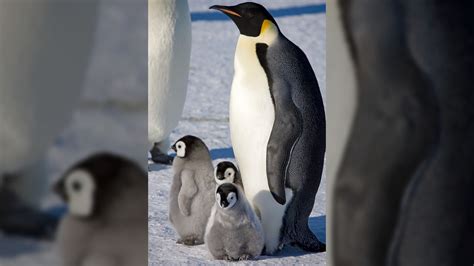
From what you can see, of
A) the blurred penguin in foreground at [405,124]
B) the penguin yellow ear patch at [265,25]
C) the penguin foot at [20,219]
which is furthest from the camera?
the penguin yellow ear patch at [265,25]

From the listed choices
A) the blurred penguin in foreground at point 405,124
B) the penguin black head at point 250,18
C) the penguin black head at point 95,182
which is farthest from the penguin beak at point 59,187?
the penguin black head at point 250,18

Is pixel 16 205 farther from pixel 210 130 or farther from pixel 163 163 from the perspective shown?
pixel 210 130

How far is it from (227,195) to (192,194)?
1.10ft

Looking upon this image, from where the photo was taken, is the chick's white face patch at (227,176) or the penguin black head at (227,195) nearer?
the penguin black head at (227,195)

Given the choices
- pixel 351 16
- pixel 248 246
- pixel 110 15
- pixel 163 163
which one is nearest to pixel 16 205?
pixel 110 15

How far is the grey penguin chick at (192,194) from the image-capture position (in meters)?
3.37

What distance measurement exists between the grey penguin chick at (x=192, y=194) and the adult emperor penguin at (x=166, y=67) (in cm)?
97

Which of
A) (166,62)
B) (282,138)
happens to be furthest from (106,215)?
(166,62)

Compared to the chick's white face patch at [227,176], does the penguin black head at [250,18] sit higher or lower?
higher

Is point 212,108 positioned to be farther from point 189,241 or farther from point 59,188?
point 59,188

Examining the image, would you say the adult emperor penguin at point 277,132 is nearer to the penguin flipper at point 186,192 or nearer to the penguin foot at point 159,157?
the penguin flipper at point 186,192

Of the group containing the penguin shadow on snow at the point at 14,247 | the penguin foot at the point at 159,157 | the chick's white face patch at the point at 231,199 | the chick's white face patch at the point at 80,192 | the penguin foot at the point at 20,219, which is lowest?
the chick's white face patch at the point at 231,199

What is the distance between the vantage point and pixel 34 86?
3.69ft

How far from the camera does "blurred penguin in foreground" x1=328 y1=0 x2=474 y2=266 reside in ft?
4.44
